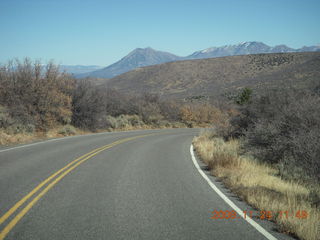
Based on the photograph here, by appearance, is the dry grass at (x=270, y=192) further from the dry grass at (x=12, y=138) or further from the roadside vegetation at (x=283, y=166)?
the dry grass at (x=12, y=138)

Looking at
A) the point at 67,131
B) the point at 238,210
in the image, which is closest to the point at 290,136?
the point at 238,210

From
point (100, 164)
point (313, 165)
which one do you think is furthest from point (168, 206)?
point (100, 164)

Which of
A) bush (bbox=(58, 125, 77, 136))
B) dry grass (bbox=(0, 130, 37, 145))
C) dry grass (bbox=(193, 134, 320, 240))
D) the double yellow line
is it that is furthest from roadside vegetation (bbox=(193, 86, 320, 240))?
bush (bbox=(58, 125, 77, 136))

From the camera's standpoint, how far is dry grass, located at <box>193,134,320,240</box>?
14.5ft

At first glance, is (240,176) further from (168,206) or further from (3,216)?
(3,216)

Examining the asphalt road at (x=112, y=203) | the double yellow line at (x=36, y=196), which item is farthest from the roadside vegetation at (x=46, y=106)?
the asphalt road at (x=112, y=203)

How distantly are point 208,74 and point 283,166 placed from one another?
94.2m

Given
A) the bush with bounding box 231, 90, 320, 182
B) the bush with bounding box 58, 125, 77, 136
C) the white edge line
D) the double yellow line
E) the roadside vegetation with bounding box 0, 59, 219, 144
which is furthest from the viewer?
the bush with bounding box 58, 125, 77, 136

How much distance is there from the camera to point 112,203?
5.67 m

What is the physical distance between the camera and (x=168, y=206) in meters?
5.54

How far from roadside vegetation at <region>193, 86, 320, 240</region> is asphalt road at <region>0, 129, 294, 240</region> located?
481 millimetres
